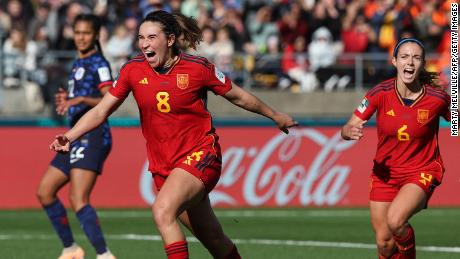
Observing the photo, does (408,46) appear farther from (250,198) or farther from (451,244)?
(250,198)

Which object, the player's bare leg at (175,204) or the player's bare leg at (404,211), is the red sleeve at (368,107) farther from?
the player's bare leg at (175,204)

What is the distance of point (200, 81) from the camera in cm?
938

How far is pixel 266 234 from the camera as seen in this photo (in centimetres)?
1546

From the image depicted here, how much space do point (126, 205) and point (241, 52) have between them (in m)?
4.86

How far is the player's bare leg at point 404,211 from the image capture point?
9984 mm

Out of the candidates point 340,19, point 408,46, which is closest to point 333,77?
point 340,19

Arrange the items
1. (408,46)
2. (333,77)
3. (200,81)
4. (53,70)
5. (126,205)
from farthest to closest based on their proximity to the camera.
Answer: (333,77) < (53,70) < (126,205) < (408,46) < (200,81)

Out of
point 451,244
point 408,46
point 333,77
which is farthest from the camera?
point 333,77

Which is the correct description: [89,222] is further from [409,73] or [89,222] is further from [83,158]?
[409,73]

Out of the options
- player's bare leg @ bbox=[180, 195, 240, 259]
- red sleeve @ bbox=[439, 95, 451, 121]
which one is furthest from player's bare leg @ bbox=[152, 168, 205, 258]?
red sleeve @ bbox=[439, 95, 451, 121]

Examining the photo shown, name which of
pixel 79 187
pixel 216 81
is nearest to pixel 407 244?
pixel 216 81

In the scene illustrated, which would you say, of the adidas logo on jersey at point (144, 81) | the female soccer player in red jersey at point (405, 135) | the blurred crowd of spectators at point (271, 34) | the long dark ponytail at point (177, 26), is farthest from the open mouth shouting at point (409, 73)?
the blurred crowd of spectators at point (271, 34)

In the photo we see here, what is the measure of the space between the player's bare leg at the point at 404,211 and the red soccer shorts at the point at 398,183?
7 cm

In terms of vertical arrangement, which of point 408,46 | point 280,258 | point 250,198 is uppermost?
point 408,46
